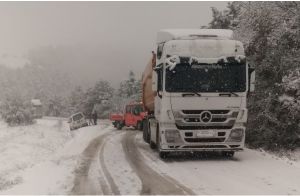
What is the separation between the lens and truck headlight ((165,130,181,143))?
1512cm

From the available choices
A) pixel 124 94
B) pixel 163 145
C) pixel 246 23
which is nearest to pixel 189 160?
pixel 163 145

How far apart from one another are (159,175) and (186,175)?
64 cm

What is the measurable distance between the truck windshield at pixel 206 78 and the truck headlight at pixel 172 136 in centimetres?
122

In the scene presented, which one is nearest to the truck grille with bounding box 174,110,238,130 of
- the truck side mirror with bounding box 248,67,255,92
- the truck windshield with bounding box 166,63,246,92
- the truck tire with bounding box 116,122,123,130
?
the truck windshield with bounding box 166,63,246,92

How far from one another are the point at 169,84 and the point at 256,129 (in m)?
5.80

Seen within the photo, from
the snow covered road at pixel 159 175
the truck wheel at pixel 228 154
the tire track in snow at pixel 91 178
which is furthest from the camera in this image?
the truck wheel at pixel 228 154

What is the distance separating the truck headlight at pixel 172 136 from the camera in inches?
595

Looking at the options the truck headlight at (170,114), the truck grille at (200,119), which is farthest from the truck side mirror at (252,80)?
the truck headlight at (170,114)

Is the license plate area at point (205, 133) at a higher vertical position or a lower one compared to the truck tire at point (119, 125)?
higher

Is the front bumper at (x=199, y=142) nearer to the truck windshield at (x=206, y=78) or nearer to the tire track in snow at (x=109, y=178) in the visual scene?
the truck windshield at (x=206, y=78)

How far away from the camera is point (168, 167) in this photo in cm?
Answer: 1388

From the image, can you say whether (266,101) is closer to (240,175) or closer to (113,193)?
(240,175)

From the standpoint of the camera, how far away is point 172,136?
49.6ft

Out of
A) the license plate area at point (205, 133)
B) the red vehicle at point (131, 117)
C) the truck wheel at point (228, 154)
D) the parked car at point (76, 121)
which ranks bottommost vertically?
the parked car at point (76, 121)
